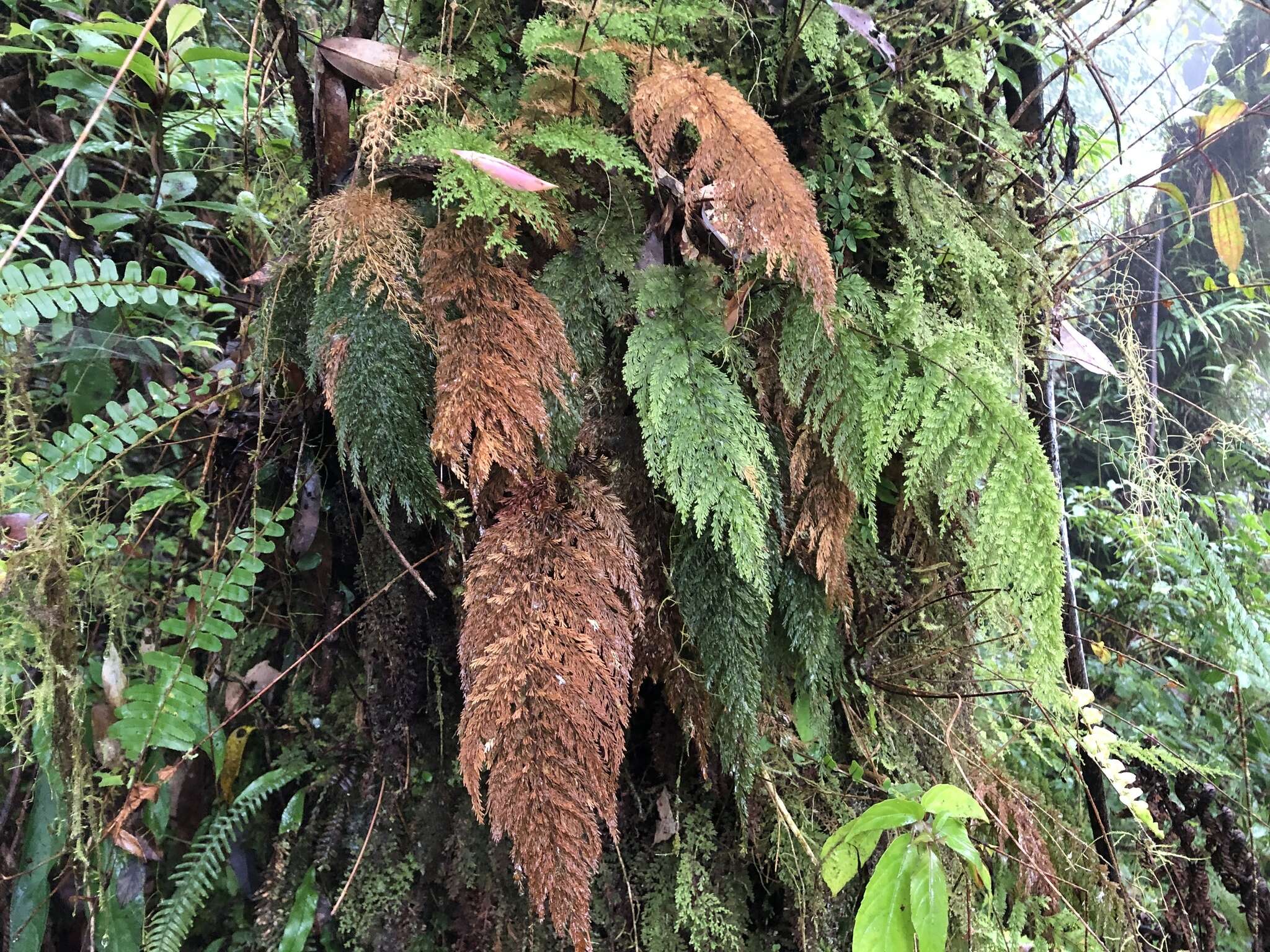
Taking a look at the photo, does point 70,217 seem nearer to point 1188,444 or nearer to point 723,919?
point 723,919

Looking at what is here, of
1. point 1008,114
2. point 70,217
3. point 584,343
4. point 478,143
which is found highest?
point 1008,114

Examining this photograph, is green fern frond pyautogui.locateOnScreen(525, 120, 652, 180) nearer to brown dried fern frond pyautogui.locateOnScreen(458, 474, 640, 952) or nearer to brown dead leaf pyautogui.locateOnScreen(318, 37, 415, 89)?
brown dead leaf pyautogui.locateOnScreen(318, 37, 415, 89)

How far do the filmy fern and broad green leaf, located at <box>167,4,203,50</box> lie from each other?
85cm

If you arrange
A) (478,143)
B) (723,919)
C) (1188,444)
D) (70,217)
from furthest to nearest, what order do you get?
(1188,444) < (70,217) < (723,919) < (478,143)

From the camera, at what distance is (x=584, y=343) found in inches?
31.9

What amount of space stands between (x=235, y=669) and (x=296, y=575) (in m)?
0.20

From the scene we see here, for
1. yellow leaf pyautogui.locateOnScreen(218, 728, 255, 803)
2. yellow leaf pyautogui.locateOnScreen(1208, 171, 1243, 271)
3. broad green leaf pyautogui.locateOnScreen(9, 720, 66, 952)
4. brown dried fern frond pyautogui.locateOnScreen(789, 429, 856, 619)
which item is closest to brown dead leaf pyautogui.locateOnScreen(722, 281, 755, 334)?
brown dried fern frond pyautogui.locateOnScreen(789, 429, 856, 619)

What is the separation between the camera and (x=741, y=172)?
73 centimetres

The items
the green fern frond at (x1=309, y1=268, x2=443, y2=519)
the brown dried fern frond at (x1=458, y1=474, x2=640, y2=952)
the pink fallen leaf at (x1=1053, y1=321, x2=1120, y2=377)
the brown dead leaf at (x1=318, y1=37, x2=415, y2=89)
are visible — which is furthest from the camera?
the pink fallen leaf at (x1=1053, y1=321, x2=1120, y2=377)

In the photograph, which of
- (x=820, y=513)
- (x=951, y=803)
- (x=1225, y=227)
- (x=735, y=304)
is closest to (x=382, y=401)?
(x=735, y=304)

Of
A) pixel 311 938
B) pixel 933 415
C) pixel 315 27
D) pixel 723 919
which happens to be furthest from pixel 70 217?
pixel 723 919

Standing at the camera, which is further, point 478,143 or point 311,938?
point 311,938

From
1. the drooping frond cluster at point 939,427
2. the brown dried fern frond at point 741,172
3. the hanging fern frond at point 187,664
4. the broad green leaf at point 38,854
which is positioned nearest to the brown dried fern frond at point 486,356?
the brown dried fern frond at point 741,172

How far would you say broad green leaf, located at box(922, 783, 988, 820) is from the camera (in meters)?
0.70
